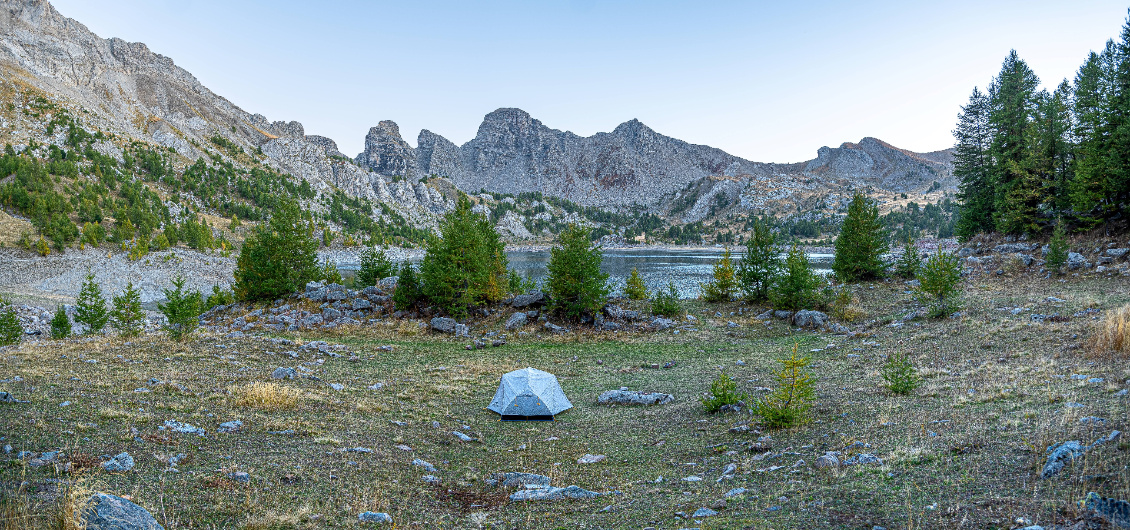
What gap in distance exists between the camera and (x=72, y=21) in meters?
179

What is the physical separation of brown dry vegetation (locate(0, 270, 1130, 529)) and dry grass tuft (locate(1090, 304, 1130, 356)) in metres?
0.54

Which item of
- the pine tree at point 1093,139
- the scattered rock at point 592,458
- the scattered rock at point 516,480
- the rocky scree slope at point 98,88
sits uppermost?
the rocky scree slope at point 98,88

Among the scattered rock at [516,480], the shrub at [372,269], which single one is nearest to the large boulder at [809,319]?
the scattered rock at [516,480]

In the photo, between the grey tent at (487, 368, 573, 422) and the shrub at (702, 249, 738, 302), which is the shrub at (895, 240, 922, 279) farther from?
the grey tent at (487, 368, 573, 422)

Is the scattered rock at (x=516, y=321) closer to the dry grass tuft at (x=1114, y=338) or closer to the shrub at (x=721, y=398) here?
the shrub at (x=721, y=398)

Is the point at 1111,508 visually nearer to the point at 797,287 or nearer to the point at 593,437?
the point at 593,437

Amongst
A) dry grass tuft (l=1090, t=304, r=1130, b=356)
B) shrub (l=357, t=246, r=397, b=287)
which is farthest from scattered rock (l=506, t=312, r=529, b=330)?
dry grass tuft (l=1090, t=304, r=1130, b=356)

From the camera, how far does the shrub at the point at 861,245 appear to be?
36.4 meters

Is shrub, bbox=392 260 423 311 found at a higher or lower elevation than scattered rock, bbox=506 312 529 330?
higher

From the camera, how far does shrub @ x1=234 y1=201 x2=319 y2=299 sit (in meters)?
33.2

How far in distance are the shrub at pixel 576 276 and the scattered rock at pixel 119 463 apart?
21.5 metres

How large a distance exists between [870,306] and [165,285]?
77.0m

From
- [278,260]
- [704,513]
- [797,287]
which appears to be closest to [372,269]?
[278,260]

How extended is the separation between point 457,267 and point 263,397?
18.1 meters
